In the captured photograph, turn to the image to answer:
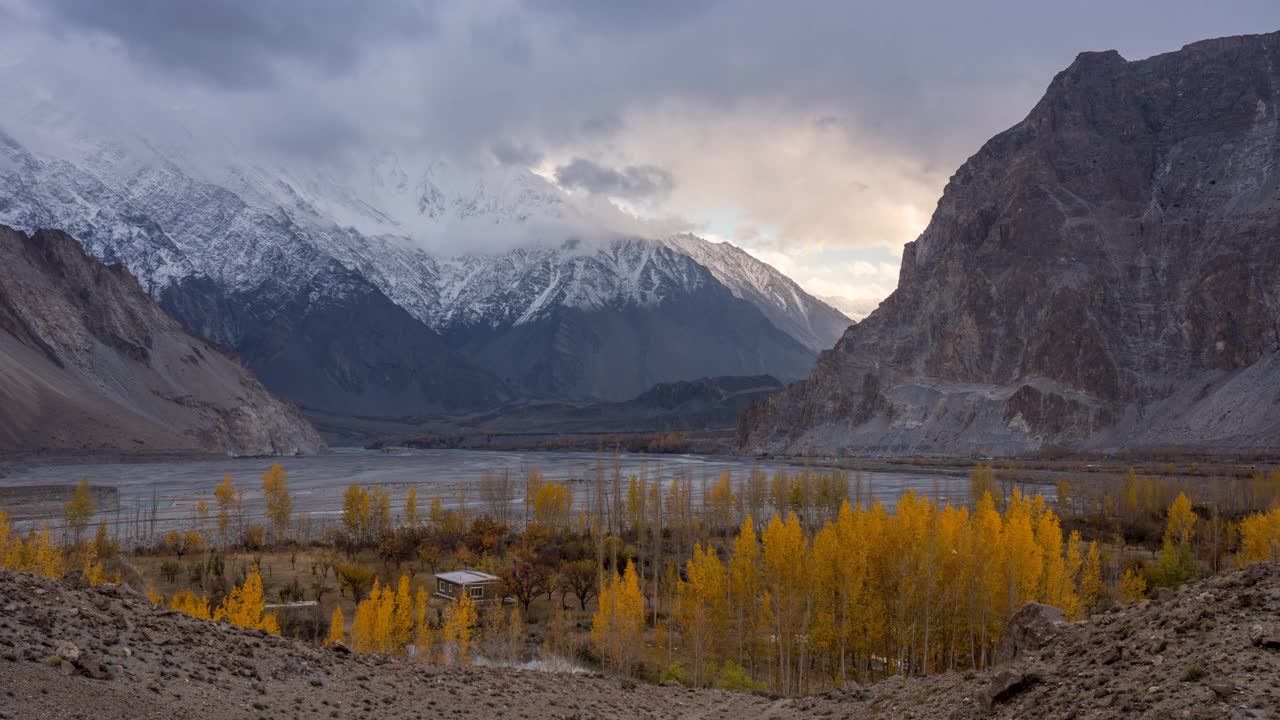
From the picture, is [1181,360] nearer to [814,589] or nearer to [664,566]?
[664,566]

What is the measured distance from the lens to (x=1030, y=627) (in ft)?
62.2

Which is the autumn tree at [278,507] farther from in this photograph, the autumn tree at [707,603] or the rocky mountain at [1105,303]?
the rocky mountain at [1105,303]

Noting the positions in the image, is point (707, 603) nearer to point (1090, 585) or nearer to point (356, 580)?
point (1090, 585)

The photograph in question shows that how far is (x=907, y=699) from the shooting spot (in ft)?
53.6

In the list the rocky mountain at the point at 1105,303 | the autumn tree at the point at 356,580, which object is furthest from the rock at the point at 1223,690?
the rocky mountain at the point at 1105,303

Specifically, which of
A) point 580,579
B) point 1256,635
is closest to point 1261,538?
point 580,579

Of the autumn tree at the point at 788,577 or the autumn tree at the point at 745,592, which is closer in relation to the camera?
the autumn tree at the point at 788,577

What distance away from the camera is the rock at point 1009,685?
42.2 feet

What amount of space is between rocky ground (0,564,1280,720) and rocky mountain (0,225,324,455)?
134 m

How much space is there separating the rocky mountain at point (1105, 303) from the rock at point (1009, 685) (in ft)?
469

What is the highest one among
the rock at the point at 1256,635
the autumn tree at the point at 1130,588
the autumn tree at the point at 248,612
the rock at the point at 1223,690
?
the rock at the point at 1256,635

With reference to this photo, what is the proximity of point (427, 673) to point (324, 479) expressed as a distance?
4990 inches

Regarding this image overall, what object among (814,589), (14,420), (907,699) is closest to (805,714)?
(907,699)

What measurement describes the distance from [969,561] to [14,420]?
448 feet
